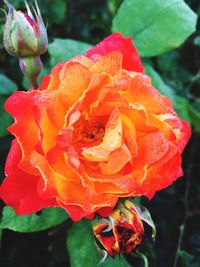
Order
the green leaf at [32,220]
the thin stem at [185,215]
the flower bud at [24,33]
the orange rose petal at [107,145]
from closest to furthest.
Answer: the orange rose petal at [107,145]
the flower bud at [24,33]
the green leaf at [32,220]
the thin stem at [185,215]

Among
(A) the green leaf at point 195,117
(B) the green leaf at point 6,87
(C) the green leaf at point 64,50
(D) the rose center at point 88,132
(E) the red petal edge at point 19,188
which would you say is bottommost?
(A) the green leaf at point 195,117

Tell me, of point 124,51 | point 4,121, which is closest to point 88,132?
point 124,51

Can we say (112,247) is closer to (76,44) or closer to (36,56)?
(36,56)

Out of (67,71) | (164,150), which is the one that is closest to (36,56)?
(67,71)

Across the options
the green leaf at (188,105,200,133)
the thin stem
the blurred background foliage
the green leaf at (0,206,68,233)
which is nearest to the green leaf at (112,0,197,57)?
the blurred background foliage

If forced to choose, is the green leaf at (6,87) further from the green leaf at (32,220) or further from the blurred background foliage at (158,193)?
the green leaf at (32,220)

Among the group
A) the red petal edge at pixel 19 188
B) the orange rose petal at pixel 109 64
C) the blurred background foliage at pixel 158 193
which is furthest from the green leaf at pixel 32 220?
the orange rose petal at pixel 109 64
